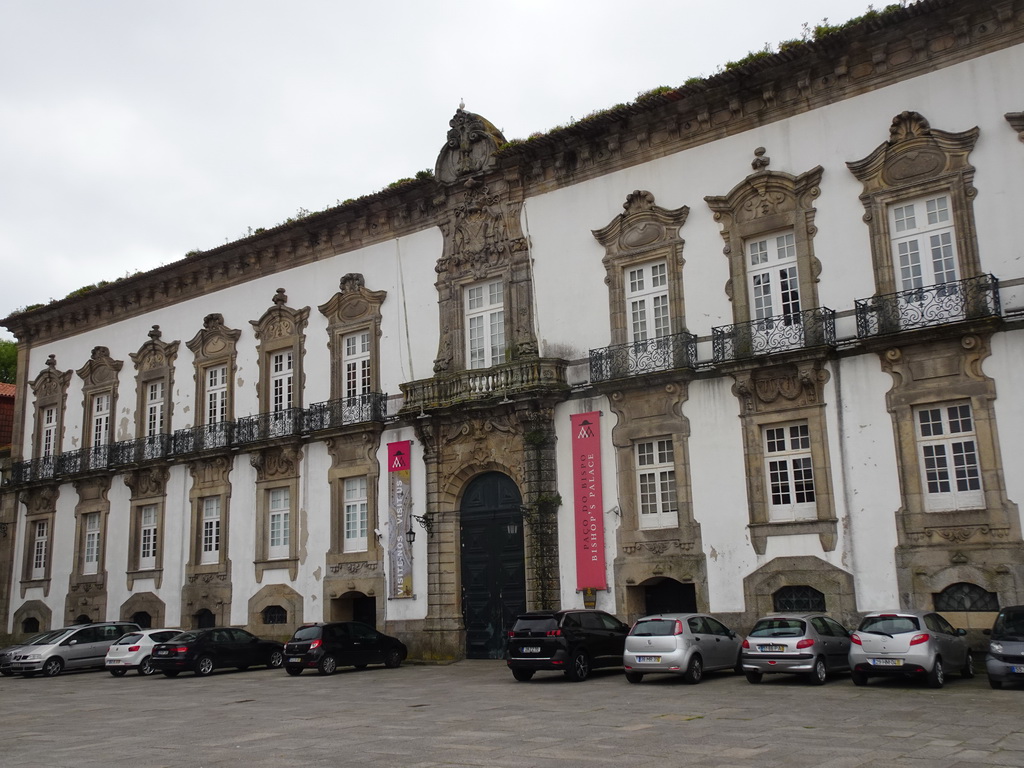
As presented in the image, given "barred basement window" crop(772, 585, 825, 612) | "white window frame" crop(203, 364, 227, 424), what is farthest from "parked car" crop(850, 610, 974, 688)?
"white window frame" crop(203, 364, 227, 424)

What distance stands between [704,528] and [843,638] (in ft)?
15.0

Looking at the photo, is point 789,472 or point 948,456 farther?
point 789,472

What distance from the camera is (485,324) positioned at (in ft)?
87.1

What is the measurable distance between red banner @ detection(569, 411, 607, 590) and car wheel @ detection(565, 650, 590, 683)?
147 inches

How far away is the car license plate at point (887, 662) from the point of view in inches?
619

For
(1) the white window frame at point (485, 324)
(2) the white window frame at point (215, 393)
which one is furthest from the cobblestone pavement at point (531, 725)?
(2) the white window frame at point (215, 393)

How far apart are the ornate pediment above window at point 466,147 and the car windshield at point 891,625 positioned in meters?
15.5

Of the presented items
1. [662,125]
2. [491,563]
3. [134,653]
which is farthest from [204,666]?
[662,125]

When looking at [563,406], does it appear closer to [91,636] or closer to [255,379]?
[255,379]

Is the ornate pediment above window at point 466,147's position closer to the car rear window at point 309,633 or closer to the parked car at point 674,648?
the car rear window at point 309,633

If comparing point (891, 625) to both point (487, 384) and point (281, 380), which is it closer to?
point (487, 384)

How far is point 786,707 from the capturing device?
552 inches

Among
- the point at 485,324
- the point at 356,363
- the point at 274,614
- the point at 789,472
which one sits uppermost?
the point at 485,324

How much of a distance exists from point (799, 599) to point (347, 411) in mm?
13670
